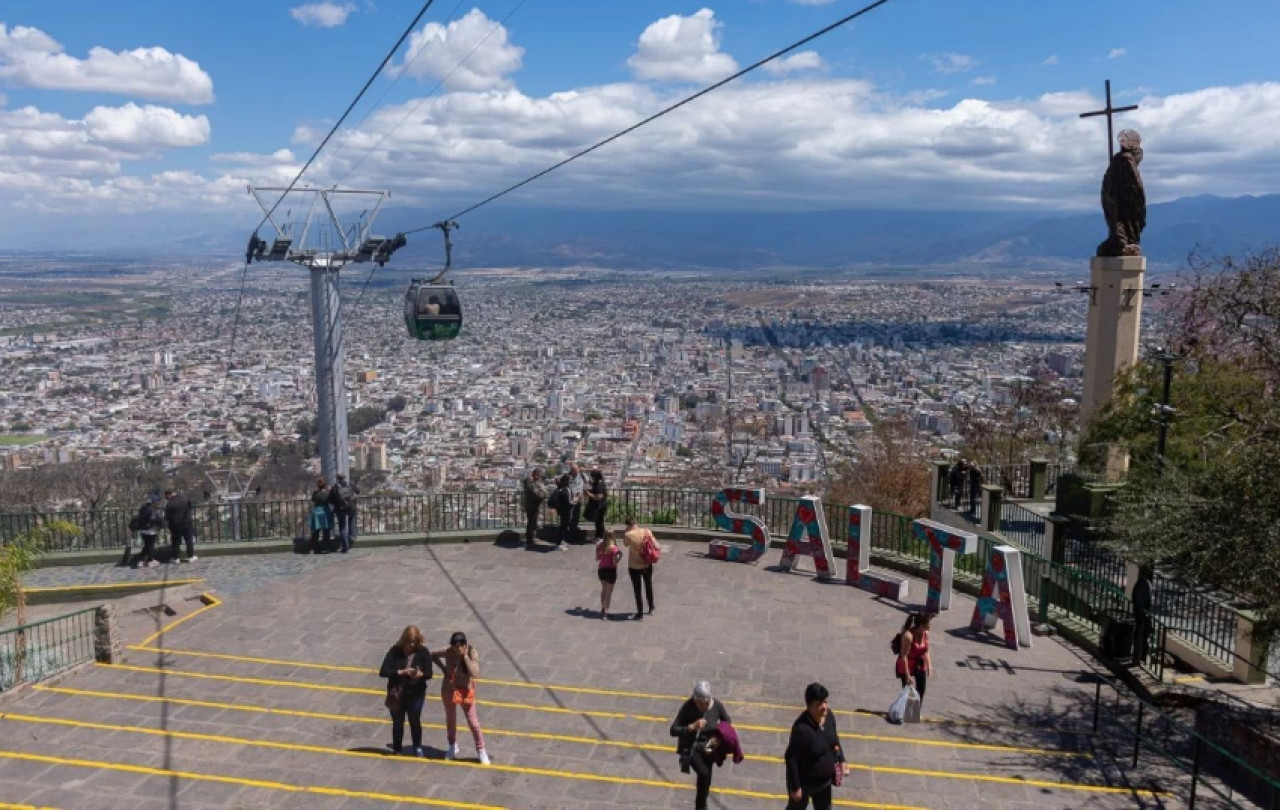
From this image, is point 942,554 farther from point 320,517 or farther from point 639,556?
point 320,517

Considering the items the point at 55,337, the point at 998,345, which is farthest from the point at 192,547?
the point at 55,337

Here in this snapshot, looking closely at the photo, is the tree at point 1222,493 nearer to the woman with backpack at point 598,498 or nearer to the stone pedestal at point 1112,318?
the stone pedestal at point 1112,318

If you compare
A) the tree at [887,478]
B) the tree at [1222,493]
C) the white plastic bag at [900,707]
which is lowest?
the tree at [887,478]

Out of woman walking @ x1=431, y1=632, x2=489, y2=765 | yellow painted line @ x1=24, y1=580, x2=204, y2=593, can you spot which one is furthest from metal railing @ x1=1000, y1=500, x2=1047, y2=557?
yellow painted line @ x1=24, y1=580, x2=204, y2=593

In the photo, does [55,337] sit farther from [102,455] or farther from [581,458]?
[581,458]

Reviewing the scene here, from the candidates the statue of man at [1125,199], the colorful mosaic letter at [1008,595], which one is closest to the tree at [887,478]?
the statue of man at [1125,199]

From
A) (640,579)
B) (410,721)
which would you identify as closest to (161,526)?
(640,579)
